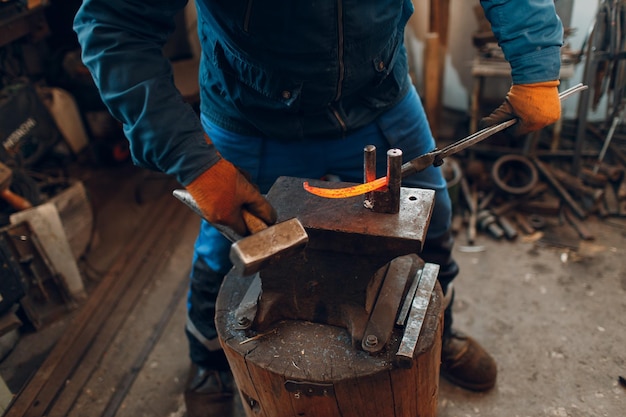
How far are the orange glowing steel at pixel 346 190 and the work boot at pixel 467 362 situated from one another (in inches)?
37.4

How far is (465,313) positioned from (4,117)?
8.95ft

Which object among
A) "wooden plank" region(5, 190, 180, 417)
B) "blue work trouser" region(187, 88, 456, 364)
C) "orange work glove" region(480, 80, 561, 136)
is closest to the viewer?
"orange work glove" region(480, 80, 561, 136)

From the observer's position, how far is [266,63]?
1.44m

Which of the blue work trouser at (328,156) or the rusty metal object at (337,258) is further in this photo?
the blue work trouser at (328,156)

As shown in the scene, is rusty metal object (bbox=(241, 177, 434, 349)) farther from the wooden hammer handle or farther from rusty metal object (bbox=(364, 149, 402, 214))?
the wooden hammer handle

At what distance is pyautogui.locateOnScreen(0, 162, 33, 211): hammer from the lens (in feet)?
8.16

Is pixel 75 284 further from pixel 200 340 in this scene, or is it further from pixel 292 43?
pixel 292 43

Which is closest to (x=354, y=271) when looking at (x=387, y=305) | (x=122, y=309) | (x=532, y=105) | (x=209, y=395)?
(x=387, y=305)

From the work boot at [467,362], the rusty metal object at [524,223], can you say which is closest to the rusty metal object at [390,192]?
the work boot at [467,362]

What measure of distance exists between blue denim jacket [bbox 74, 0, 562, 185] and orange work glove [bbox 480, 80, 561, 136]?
30mm

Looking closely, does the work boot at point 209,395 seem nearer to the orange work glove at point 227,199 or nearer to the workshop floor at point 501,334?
the workshop floor at point 501,334

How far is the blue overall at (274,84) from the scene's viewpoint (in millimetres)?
→ 1230

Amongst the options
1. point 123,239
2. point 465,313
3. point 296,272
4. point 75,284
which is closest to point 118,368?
point 75,284

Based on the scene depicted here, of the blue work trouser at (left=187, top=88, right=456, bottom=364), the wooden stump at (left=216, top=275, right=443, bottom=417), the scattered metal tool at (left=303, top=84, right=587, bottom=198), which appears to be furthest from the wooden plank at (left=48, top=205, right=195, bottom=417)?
the scattered metal tool at (left=303, top=84, right=587, bottom=198)
